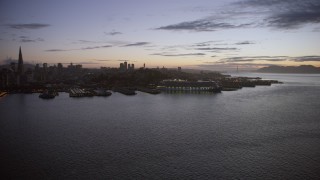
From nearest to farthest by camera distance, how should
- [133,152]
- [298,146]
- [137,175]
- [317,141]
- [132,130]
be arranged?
[137,175]
[133,152]
[298,146]
[317,141]
[132,130]

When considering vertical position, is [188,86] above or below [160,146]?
above

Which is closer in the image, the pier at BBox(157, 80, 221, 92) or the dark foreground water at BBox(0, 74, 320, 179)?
the dark foreground water at BBox(0, 74, 320, 179)

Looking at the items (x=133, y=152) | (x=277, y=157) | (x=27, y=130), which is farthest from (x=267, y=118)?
(x=27, y=130)

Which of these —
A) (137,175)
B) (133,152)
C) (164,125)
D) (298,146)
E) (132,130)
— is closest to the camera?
(137,175)

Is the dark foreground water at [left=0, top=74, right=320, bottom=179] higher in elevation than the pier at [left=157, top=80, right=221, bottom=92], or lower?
lower

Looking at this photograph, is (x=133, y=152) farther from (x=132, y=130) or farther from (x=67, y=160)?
(x=132, y=130)

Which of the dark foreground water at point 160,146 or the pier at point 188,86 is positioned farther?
the pier at point 188,86

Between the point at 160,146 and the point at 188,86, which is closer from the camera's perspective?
the point at 160,146

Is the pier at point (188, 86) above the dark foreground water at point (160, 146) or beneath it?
above
